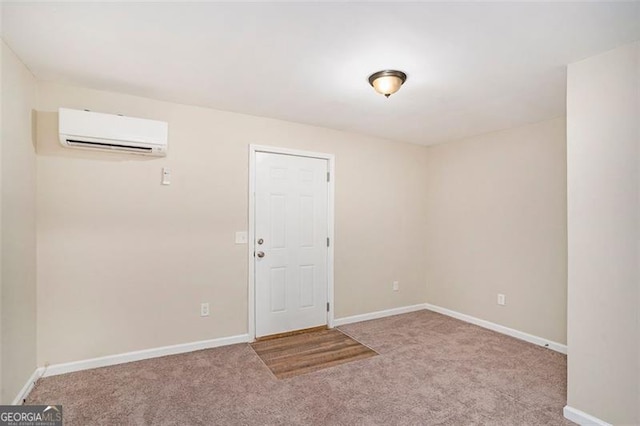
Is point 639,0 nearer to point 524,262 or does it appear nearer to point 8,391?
point 524,262

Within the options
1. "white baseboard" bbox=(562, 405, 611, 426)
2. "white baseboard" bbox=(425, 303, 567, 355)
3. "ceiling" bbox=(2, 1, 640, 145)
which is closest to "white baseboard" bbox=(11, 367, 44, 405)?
"ceiling" bbox=(2, 1, 640, 145)

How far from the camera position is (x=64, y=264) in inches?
103

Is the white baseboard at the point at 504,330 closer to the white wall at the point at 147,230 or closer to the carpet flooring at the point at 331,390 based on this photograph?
the carpet flooring at the point at 331,390

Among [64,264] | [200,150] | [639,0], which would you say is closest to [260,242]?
[200,150]

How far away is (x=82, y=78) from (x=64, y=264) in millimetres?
1497

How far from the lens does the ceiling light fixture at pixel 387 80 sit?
7.56ft

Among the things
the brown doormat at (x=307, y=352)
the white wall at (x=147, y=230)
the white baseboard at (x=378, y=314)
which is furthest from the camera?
the white baseboard at (x=378, y=314)

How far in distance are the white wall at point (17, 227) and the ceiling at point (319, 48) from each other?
231 millimetres

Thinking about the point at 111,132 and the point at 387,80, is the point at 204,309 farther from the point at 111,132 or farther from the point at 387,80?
the point at 387,80

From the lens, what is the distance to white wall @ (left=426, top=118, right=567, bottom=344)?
3.32 metres

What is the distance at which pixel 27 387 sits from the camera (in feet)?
7.55

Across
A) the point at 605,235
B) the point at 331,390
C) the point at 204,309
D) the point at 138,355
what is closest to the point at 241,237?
the point at 204,309

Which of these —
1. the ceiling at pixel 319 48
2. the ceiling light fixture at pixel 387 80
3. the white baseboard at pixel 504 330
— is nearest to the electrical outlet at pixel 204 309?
the ceiling at pixel 319 48

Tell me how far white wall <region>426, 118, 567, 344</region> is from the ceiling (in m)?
0.66
